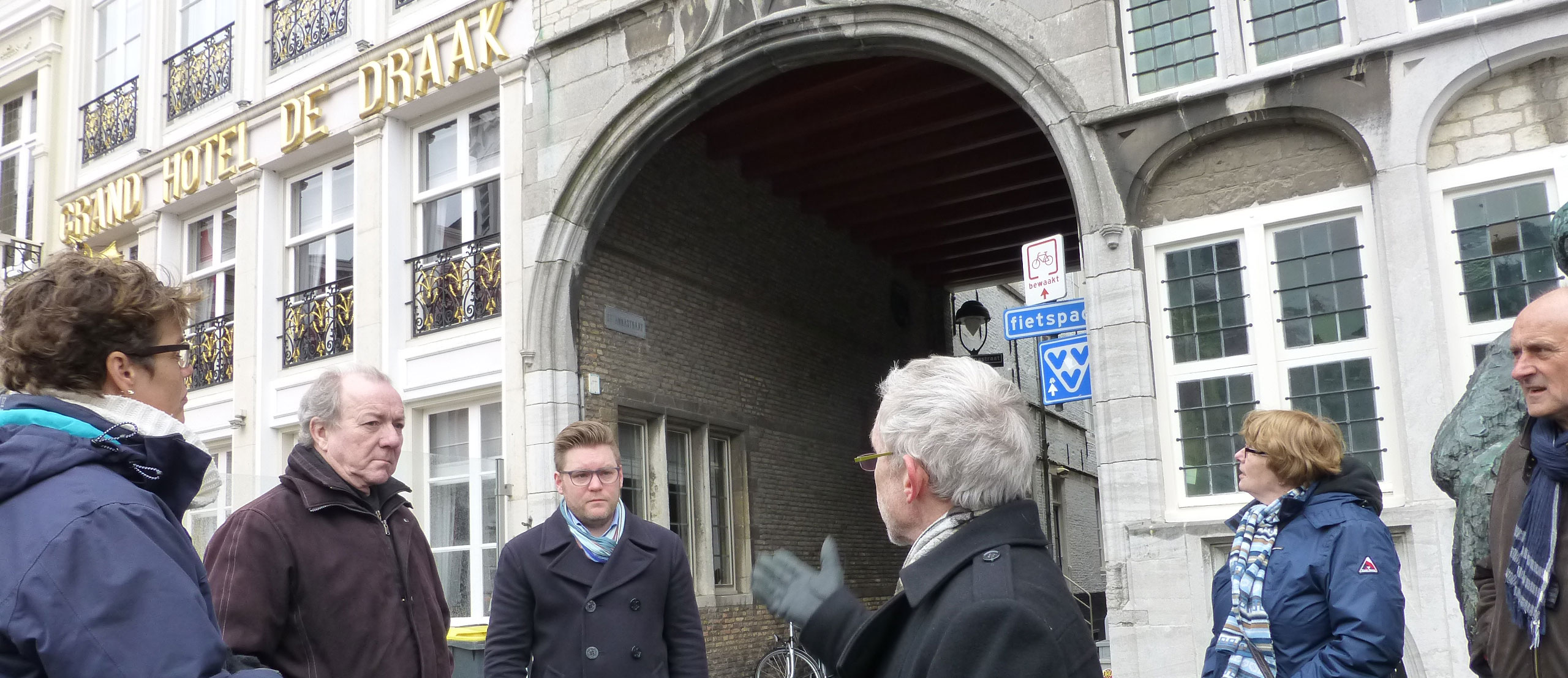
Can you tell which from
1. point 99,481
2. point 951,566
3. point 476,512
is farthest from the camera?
point 476,512

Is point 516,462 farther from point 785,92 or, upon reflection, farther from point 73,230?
point 73,230

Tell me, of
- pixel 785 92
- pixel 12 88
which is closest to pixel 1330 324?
pixel 785 92

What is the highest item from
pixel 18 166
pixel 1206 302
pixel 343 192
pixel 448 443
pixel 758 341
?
pixel 18 166

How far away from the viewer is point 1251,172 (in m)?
7.94

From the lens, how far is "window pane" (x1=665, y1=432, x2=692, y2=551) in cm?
1227

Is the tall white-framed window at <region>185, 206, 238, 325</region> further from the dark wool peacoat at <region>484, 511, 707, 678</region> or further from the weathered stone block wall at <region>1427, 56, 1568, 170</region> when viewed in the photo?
the weathered stone block wall at <region>1427, 56, 1568, 170</region>

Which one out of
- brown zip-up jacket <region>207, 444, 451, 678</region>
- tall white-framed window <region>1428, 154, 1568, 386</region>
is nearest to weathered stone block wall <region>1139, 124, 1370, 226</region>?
tall white-framed window <region>1428, 154, 1568, 386</region>

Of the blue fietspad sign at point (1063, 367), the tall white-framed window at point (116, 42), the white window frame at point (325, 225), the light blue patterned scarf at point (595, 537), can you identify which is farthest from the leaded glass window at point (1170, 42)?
the tall white-framed window at point (116, 42)

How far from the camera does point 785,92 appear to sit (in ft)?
38.7

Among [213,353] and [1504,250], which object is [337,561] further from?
[213,353]

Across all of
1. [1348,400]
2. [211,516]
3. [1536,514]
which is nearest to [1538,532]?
[1536,514]

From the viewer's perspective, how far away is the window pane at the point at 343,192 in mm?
13156

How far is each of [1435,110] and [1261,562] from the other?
16.3ft

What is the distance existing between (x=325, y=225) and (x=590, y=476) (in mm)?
9993
